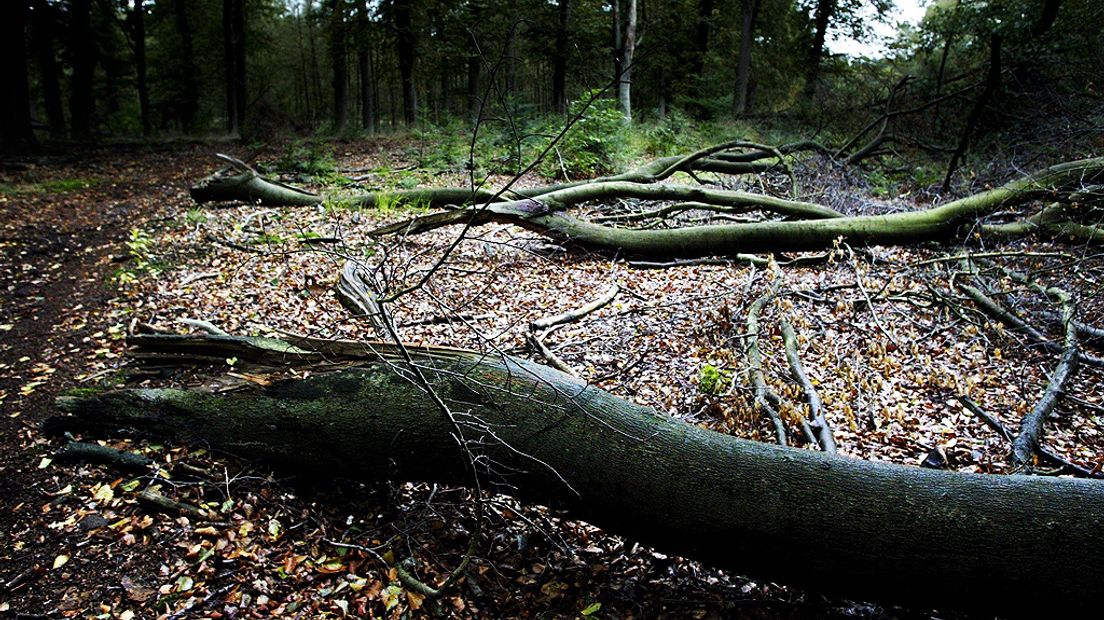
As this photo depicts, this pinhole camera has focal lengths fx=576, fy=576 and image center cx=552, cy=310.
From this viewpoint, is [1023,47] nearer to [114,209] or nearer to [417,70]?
[114,209]

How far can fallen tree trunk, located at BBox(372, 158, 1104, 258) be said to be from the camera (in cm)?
734

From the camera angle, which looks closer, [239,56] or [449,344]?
[449,344]

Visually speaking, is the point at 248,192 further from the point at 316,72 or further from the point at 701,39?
the point at 316,72

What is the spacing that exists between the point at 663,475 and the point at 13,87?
17.2 m

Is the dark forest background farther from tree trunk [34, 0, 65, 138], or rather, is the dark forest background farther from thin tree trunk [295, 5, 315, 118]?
thin tree trunk [295, 5, 315, 118]

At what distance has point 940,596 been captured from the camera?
8.22ft

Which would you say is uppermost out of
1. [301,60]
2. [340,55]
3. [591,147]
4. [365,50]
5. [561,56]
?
[301,60]

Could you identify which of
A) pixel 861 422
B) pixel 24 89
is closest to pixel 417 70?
pixel 24 89

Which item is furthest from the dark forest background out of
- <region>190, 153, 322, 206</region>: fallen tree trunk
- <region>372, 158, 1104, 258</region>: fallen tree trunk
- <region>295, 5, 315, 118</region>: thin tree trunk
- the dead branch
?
the dead branch

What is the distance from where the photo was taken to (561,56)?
68.1 ft

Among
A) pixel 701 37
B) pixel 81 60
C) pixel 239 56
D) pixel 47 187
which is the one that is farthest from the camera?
pixel 701 37

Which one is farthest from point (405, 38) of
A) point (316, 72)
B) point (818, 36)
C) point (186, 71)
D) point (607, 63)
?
point (316, 72)

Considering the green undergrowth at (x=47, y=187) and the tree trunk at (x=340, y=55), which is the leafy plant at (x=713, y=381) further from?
the tree trunk at (x=340, y=55)

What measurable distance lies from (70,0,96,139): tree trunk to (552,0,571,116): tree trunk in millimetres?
15806
